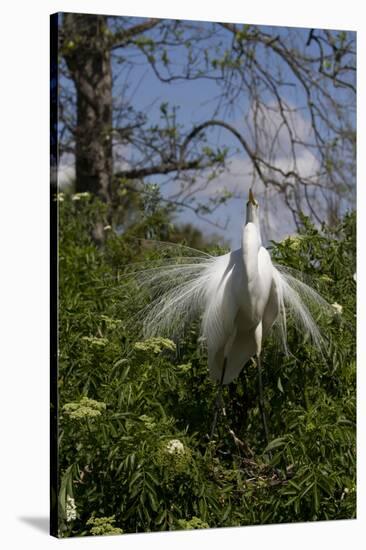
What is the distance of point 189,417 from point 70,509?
682 millimetres

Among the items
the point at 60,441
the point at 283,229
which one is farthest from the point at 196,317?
the point at 60,441

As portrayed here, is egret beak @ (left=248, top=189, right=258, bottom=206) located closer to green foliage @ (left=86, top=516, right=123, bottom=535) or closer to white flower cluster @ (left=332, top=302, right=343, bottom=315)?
white flower cluster @ (left=332, top=302, right=343, bottom=315)

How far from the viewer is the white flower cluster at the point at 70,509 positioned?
14.6 ft

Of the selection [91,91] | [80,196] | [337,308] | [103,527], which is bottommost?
[103,527]

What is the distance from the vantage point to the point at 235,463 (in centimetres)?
493

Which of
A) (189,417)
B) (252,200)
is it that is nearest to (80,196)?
(252,200)

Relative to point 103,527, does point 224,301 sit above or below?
above

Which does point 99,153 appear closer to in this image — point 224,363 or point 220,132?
point 220,132

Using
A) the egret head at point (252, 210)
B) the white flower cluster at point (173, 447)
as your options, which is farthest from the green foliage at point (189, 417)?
the egret head at point (252, 210)

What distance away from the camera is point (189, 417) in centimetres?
494

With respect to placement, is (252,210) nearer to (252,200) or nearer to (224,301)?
(252,200)

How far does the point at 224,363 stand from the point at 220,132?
2.90 feet

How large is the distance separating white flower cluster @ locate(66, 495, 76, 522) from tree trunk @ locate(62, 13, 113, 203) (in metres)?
1.39

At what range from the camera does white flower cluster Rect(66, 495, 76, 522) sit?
14.6 feet
